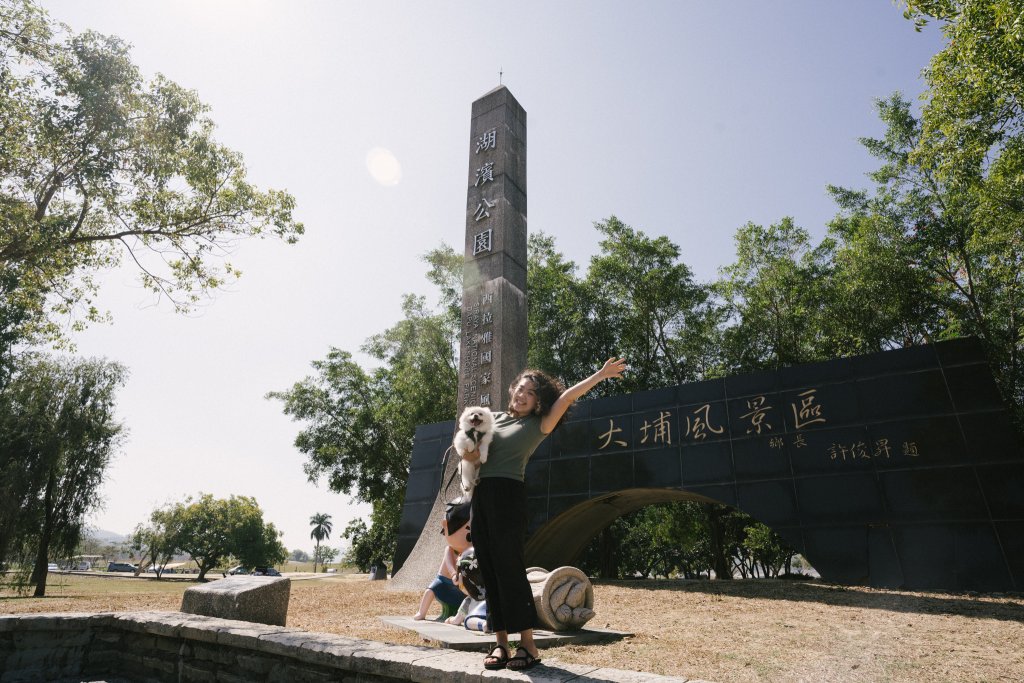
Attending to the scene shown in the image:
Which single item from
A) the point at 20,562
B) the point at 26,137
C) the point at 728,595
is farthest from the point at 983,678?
the point at 20,562

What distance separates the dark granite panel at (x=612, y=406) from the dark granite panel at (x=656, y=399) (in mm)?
148

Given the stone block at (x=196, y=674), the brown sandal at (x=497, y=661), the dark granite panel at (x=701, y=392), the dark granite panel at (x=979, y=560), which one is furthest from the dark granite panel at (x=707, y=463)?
the stone block at (x=196, y=674)

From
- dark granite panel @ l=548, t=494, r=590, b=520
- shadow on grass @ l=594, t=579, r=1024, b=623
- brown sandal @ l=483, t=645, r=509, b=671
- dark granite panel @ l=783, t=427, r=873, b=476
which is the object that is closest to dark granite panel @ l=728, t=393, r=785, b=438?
dark granite panel @ l=783, t=427, r=873, b=476

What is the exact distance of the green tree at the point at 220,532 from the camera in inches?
1750

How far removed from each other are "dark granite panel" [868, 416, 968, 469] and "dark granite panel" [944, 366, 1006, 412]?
32 centimetres

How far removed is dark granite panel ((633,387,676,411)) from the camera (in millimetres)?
11008

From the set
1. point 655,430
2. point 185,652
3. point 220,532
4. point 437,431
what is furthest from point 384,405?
point 220,532

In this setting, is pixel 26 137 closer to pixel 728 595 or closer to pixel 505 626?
pixel 505 626

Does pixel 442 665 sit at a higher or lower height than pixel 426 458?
lower

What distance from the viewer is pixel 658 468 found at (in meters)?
10.6

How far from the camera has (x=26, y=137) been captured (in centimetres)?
969

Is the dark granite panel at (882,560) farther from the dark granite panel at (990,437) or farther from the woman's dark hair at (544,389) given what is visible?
the woman's dark hair at (544,389)

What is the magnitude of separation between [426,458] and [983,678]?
1134 cm

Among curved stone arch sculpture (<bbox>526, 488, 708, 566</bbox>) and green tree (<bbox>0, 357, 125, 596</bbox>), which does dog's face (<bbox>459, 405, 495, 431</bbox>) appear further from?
green tree (<bbox>0, 357, 125, 596</bbox>)
